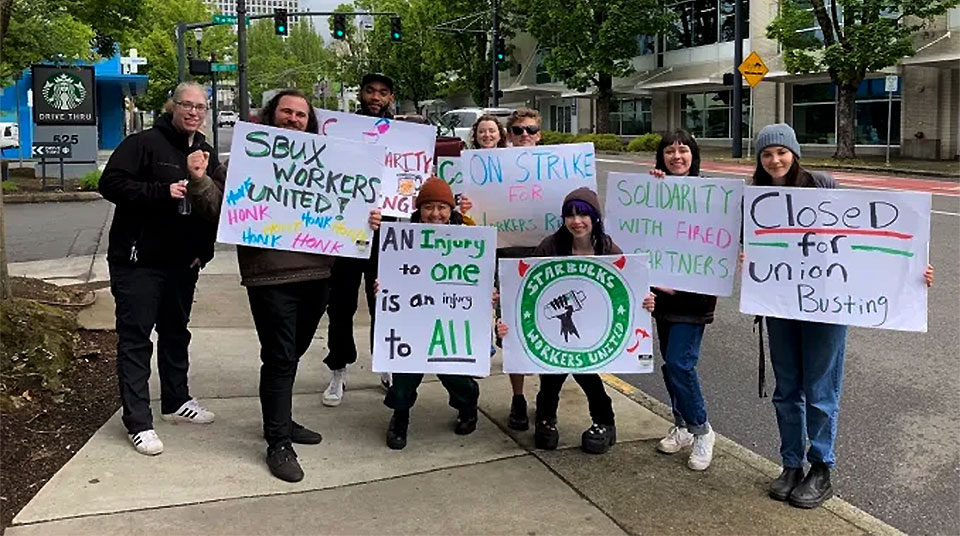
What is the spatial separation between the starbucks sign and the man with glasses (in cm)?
1739

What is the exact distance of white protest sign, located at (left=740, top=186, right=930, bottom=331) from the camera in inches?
158

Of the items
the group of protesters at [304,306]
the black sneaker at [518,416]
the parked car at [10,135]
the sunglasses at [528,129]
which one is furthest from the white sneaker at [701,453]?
the parked car at [10,135]

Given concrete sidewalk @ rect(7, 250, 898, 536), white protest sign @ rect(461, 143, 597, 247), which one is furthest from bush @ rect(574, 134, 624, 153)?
concrete sidewalk @ rect(7, 250, 898, 536)

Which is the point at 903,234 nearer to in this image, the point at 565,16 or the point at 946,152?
the point at 946,152

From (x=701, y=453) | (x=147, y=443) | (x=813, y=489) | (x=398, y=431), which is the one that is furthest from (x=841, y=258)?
(x=147, y=443)

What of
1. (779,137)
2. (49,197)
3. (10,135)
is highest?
(10,135)

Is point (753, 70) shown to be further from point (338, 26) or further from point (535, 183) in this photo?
point (535, 183)

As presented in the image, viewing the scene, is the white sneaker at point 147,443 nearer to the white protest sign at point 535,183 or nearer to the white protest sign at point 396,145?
the white protest sign at point 396,145

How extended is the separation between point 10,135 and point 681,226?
30531 mm

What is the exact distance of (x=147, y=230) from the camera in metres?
4.64

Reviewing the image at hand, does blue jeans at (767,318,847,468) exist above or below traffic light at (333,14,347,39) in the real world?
below

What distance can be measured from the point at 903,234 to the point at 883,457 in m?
1.50

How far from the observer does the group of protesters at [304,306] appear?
4.18 meters

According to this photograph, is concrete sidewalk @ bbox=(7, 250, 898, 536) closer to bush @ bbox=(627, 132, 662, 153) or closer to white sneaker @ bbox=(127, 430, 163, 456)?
white sneaker @ bbox=(127, 430, 163, 456)
